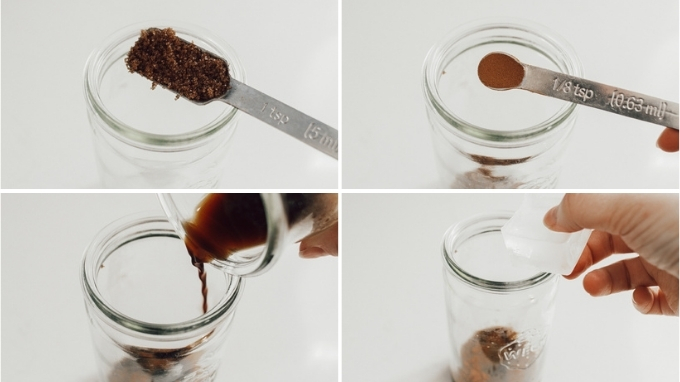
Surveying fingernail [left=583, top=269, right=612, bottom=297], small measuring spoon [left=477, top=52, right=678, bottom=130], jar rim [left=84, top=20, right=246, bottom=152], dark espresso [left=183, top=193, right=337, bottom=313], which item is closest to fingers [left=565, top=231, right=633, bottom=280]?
fingernail [left=583, top=269, right=612, bottom=297]

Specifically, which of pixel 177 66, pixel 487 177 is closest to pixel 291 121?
pixel 177 66

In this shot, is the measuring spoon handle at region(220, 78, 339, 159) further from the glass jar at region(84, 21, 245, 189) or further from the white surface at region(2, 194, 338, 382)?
the white surface at region(2, 194, 338, 382)

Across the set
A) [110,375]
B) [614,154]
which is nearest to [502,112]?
[614,154]

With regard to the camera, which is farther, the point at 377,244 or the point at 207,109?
the point at 377,244

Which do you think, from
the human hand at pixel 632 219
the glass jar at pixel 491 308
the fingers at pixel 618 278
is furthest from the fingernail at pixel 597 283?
the human hand at pixel 632 219

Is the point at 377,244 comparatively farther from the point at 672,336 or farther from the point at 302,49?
the point at 672,336

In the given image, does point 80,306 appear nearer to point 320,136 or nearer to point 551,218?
point 320,136

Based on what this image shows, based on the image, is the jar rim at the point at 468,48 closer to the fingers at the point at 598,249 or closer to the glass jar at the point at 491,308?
the glass jar at the point at 491,308
